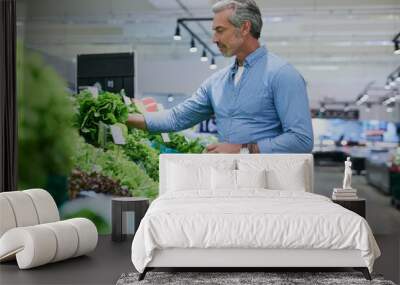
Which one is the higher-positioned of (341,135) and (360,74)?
(360,74)

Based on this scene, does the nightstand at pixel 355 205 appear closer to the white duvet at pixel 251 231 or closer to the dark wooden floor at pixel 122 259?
the dark wooden floor at pixel 122 259

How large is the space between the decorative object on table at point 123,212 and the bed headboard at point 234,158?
0.28 m

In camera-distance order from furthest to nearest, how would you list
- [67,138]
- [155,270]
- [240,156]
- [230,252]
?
[67,138] < [240,156] < [155,270] < [230,252]

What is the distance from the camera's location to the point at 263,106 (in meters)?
7.68

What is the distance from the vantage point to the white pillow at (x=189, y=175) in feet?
23.8

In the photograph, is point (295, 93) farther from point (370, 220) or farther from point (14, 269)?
point (14, 269)

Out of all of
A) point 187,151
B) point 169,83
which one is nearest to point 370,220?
point 187,151

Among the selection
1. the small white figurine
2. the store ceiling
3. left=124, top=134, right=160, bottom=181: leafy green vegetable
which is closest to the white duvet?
the small white figurine

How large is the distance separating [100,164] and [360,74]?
10.1 feet

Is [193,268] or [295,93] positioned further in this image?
[295,93]

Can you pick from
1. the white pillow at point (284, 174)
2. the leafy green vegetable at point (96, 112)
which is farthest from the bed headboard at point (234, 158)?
the leafy green vegetable at point (96, 112)

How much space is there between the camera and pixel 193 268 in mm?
5910

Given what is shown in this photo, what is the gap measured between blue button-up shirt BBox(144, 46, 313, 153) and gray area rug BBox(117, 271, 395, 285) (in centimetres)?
229

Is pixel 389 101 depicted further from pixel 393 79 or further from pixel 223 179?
pixel 223 179
